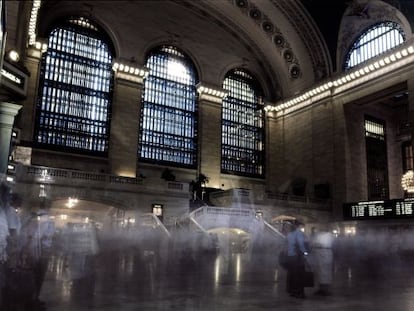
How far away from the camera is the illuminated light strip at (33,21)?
17172mm

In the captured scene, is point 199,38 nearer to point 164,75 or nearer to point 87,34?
point 164,75

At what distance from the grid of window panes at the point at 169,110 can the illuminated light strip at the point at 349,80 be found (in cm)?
680

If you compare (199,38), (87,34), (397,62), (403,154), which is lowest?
(403,154)

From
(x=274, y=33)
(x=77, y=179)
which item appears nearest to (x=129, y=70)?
(x=77, y=179)

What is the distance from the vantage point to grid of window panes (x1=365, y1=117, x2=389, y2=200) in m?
27.5

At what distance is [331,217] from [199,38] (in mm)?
15238

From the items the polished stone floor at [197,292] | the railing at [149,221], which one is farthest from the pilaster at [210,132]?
the polished stone floor at [197,292]

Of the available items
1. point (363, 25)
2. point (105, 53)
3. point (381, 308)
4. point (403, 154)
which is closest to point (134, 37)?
point (105, 53)

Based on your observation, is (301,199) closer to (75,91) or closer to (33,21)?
(75,91)

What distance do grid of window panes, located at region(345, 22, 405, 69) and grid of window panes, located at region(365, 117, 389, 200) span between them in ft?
17.5

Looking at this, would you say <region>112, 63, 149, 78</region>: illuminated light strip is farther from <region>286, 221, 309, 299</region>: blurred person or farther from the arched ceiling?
<region>286, 221, 309, 299</region>: blurred person

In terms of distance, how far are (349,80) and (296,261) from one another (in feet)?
71.1

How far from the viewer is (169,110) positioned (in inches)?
1030

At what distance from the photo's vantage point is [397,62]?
71.6 ft
